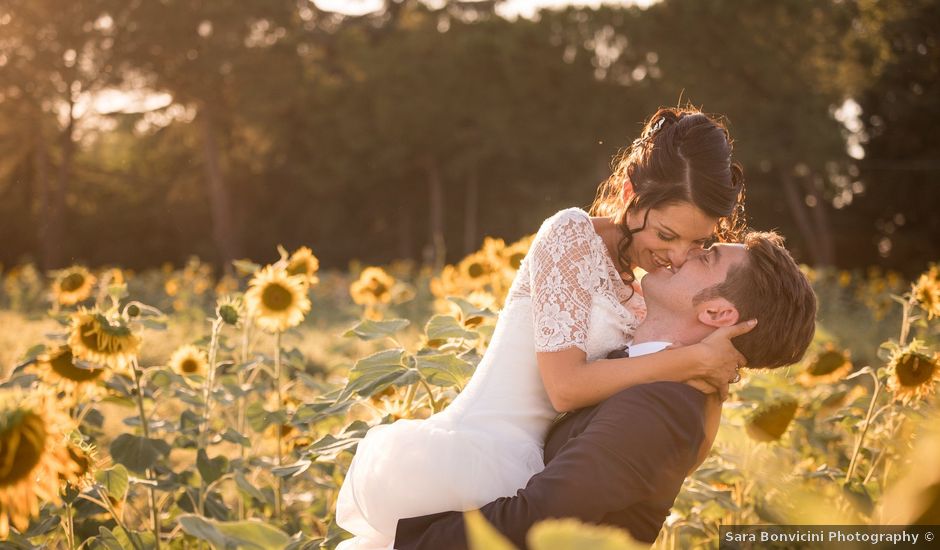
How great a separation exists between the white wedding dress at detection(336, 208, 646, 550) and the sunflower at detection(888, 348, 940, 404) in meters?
0.83

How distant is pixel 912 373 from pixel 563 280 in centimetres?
116

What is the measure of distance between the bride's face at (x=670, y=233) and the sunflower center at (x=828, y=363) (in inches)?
69.4

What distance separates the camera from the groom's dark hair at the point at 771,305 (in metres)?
2.00

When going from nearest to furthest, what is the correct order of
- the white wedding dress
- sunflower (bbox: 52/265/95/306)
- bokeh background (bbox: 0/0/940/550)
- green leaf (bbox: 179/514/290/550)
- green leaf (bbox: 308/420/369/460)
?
green leaf (bbox: 179/514/290/550) → the white wedding dress → green leaf (bbox: 308/420/369/460) → sunflower (bbox: 52/265/95/306) → bokeh background (bbox: 0/0/940/550)

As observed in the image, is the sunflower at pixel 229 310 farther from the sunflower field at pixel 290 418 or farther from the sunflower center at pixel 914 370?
the sunflower center at pixel 914 370

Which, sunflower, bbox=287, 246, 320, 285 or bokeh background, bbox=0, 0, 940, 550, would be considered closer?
sunflower, bbox=287, 246, 320, 285

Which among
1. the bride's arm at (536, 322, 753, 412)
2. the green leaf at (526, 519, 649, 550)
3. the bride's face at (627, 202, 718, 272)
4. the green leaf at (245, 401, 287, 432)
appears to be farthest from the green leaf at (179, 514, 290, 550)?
the green leaf at (245, 401, 287, 432)

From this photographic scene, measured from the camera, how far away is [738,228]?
9.25ft

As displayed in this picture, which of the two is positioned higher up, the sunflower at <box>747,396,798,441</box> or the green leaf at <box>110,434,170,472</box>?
the green leaf at <box>110,434,170,472</box>

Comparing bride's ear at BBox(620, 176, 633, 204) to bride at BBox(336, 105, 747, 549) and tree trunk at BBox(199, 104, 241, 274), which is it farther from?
tree trunk at BBox(199, 104, 241, 274)

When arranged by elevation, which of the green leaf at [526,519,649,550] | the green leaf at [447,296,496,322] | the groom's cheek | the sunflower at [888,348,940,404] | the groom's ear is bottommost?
the sunflower at [888,348,940,404]

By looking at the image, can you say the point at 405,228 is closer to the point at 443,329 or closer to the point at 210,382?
the point at 210,382

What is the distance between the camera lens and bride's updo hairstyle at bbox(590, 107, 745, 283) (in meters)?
2.46

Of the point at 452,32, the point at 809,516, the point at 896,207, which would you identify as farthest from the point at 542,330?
the point at 452,32
